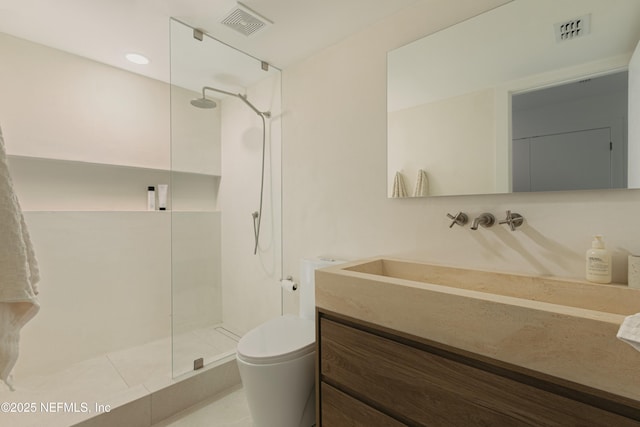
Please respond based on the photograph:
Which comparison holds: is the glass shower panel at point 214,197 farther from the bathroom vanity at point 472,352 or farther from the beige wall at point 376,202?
the bathroom vanity at point 472,352

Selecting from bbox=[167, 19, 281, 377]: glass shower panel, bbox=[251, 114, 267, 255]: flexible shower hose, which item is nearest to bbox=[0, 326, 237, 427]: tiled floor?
bbox=[167, 19, 281, 377]: glass shower panel

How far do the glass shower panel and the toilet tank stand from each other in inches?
17.8

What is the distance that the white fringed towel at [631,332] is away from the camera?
62 centimetres

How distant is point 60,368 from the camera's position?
1.96 m

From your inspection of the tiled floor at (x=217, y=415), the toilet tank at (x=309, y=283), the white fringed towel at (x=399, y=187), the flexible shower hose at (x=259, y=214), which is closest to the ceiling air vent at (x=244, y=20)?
the flexible shower hose at (x=259, y=214)

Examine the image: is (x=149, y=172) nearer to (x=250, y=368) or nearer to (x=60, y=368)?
(x=60, y=368)

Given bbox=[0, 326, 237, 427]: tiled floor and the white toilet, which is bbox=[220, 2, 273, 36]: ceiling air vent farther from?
bbox=[0, 326, 237, 427]: tiled floor

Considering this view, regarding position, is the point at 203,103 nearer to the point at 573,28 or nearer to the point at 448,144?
the point at 448,144

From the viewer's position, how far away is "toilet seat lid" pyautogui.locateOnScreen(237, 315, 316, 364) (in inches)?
53.1

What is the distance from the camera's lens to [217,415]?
1673 mm

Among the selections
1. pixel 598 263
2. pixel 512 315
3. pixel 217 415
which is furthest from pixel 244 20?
pixel 217 415

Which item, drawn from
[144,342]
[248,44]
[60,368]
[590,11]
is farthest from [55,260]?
[590,11]

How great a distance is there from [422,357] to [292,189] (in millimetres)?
1452

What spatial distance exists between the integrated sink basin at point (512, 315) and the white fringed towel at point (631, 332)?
3 cm
